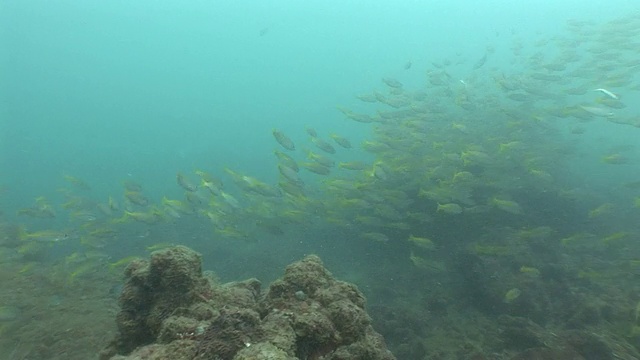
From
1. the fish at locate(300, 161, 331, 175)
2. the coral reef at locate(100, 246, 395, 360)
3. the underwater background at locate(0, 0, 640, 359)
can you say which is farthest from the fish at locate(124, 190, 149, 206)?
the coral reef at locate(100, 246, 395, 360)

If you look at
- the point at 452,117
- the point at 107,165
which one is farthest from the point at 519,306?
the point at 107,165

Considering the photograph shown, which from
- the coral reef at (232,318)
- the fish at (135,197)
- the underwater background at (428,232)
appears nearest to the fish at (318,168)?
the underwater background at (428,232)

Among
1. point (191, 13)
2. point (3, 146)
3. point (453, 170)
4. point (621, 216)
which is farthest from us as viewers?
point (191, 13)

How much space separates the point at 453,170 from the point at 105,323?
10.6m

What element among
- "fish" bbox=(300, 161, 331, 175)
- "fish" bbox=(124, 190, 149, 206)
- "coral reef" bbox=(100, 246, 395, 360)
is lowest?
"coral reef" bbox=(100, 246, 395, 360)

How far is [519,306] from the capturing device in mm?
7852

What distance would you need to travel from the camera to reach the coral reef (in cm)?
235

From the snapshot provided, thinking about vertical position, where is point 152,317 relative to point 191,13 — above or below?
below

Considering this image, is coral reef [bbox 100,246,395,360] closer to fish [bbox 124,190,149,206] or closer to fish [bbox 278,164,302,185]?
fish [bbox 278,164,302,185]

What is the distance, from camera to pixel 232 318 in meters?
2.45

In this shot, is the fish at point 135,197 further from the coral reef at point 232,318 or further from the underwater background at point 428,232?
the coral reef at point 232,318

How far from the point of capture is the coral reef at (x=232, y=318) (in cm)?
235

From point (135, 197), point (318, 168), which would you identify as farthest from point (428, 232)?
point (135, 197)

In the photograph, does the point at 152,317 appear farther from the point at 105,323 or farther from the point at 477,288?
the point at 477,288
